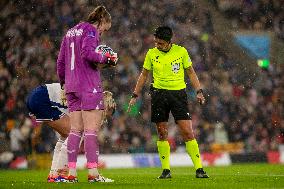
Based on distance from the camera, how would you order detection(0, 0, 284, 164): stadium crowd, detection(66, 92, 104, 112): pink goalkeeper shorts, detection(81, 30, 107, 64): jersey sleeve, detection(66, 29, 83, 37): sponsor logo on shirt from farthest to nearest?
detection(0, 0, 284, 164): stadium crowd → detection(66, 29, 83, 37): sponsor logo on shirt → detection(66, 92, 104, 112): pink goalkeeper shorts → detection(81, 30, 107, 64): jersey sleeve

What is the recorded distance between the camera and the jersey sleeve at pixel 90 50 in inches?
364

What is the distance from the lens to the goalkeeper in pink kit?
934 centimetres

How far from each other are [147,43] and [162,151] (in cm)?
1187

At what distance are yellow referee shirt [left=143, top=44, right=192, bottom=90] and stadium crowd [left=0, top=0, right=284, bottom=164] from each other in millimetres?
8649

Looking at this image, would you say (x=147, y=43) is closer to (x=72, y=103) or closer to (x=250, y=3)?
(x=250, y=3)

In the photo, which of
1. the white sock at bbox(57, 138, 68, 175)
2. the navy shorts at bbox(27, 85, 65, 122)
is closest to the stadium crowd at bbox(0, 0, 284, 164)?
the navy shorts at bbox(27, 85, 65, 122)

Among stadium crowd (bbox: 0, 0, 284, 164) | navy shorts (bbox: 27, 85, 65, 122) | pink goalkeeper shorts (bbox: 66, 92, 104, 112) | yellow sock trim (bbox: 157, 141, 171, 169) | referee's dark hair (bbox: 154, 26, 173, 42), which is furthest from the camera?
stadium crowd (bbox: 0, 0, 284, 164)

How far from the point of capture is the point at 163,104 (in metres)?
11.4

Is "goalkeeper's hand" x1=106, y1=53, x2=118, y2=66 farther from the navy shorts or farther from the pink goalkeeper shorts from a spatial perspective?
the navy shorts

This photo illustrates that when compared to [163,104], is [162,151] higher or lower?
lower

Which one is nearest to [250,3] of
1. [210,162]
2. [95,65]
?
[210,162]

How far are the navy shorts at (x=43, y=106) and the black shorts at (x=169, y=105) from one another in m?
1.55

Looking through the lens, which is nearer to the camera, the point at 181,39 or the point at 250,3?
the point at 181,39

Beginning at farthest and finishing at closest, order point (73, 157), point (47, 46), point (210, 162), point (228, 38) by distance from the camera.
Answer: point (228, 38), point (47, 46), point (210, 162), point (73, 157)
